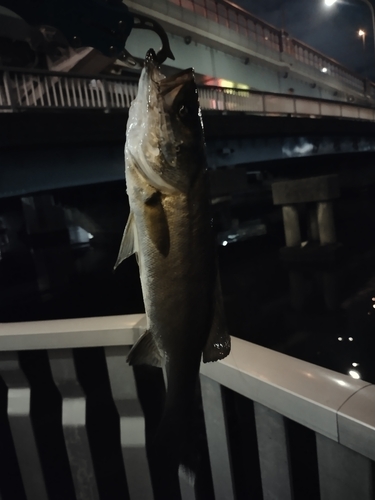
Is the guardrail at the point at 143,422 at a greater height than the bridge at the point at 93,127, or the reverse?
the bridge at the point at 93,127

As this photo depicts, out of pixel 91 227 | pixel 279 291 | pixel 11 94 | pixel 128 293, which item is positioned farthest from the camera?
pixel 91 227

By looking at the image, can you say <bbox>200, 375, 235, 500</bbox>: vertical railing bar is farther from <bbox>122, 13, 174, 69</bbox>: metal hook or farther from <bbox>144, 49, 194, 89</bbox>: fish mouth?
<bbox>122, 13, 174, 69</bbox>: metal hook

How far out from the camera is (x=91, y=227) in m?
18.0

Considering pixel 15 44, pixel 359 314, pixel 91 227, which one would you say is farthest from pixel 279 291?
pixel 15 44

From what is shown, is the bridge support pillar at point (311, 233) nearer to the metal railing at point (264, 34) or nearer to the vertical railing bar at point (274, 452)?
the vertical railing bar at point (274, 452)

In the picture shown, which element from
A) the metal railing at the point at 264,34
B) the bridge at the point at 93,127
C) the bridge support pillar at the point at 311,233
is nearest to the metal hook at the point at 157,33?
the bridge at the point at 93,127

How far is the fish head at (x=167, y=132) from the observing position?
1177mm

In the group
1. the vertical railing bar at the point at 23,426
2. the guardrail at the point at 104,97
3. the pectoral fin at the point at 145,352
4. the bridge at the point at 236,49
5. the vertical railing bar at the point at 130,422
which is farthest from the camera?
the bridge at the point at 236,49

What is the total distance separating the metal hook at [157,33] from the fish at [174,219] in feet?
0.81

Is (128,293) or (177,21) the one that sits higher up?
(177,21)

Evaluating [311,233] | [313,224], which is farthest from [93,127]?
[311,233]

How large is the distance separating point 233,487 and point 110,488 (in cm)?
104

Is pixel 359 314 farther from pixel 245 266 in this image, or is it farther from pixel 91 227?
pixel 91 227

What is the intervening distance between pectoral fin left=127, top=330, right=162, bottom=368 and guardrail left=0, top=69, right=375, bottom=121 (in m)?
7.37
